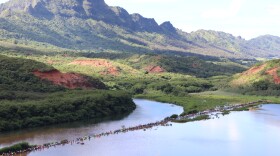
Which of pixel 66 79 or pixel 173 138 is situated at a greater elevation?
pixel 66 79

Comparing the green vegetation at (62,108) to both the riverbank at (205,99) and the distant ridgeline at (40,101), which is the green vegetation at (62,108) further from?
the riverbank at (205,99)

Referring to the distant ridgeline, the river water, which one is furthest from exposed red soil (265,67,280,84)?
the distant ridgeline

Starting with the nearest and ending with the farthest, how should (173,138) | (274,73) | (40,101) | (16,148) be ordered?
(16,148) → (173,138) → (40,101) → (274,73)

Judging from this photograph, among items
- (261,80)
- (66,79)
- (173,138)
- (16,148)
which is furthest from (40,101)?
(261,80)

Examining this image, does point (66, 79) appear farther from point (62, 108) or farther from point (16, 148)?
point (16, 148)

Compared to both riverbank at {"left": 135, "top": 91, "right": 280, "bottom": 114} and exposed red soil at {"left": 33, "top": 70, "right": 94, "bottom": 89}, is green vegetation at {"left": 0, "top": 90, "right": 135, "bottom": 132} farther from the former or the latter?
riverbank at {"left": 135, "top": 91, "right": 280, "bottom": 114}

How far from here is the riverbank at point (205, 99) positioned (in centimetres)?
12938

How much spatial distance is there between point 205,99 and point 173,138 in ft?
200

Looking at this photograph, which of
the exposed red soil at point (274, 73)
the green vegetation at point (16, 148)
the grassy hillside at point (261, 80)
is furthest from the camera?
the exposed red soil at point (274, 73)

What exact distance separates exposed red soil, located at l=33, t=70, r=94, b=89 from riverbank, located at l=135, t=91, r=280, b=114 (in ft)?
81.8

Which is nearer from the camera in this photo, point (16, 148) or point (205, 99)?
point (16, 148)

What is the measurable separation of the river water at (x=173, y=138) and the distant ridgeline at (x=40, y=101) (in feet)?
12.0

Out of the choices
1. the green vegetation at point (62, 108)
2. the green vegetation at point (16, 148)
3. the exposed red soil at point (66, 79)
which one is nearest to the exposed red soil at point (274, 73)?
the green vegetation at point (62, 108)

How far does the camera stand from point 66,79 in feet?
431
